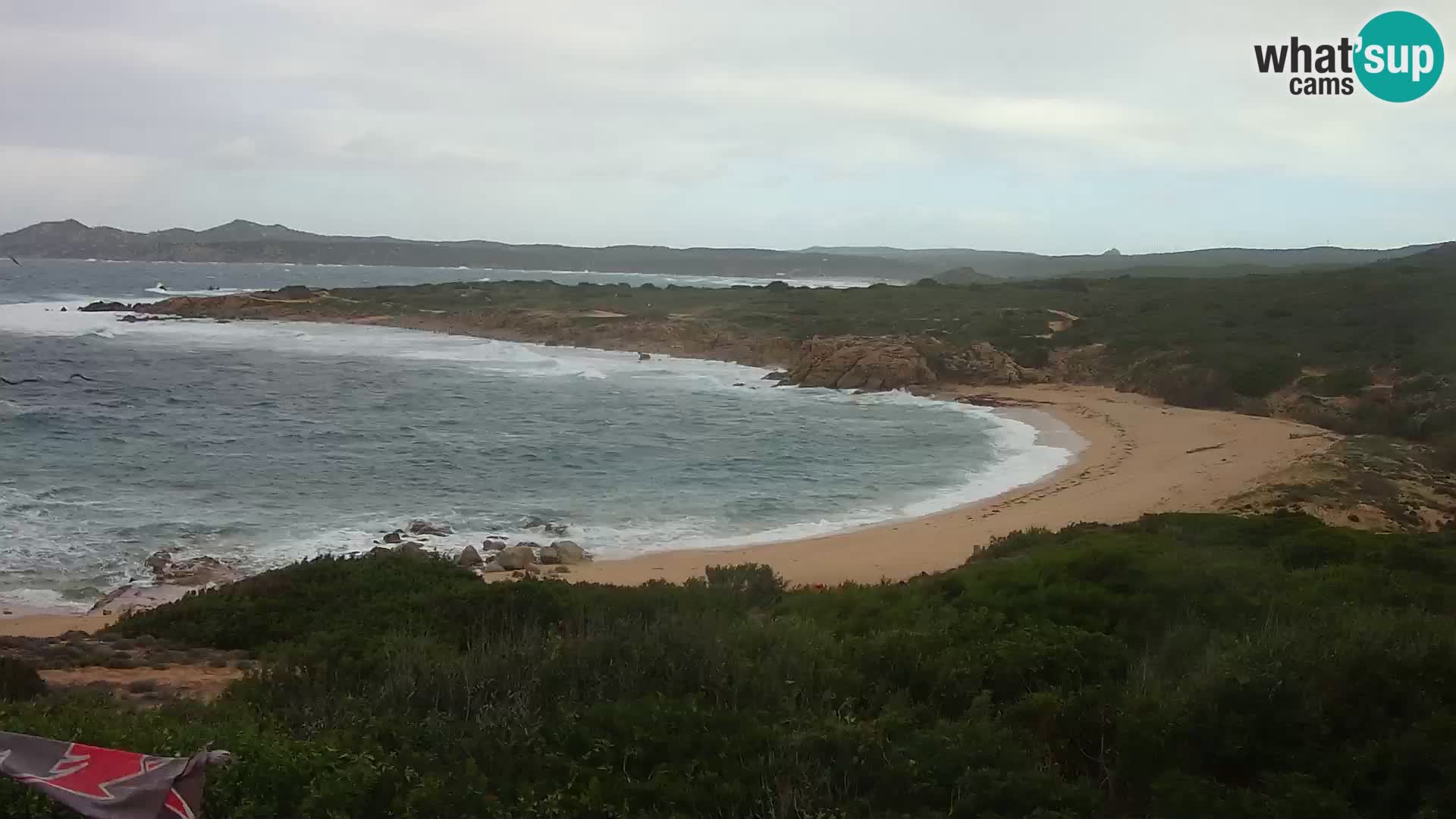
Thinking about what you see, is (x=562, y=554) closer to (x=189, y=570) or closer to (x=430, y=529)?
(x=430, y=529)

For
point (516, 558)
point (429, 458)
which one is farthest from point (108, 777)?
point (429, 458)

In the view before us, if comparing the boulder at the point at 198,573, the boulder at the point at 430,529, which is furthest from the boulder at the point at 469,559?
the boulder at the point at 198,573

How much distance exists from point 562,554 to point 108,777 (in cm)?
1075

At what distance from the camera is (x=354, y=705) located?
20.7ft

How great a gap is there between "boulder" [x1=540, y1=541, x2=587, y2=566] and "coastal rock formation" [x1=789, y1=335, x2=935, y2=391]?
23242 millimetres

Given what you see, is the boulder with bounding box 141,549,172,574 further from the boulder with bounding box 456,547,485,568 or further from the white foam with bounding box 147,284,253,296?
the white foam with bounding box 147,284,253,296

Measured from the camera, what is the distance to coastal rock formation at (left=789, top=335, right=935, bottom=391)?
37.5 meters

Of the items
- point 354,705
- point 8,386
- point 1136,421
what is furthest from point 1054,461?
point 8,386

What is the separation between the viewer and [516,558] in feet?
47.4

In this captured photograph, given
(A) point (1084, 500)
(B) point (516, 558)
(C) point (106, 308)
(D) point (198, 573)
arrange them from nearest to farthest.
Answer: (D) point (198, 573) → (B) point (516, 558) → (A) point (1084, 500) → (C) point (106, 308)

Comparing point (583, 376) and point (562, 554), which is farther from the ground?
point (583, 376)

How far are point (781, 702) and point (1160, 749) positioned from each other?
222 cm

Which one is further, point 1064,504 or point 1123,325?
point 1123,325

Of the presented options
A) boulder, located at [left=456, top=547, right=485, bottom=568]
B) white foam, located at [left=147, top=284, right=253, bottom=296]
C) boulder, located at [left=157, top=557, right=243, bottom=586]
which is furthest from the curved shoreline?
white foam, located at [left=147, top=284, right=253, bottom=296]
